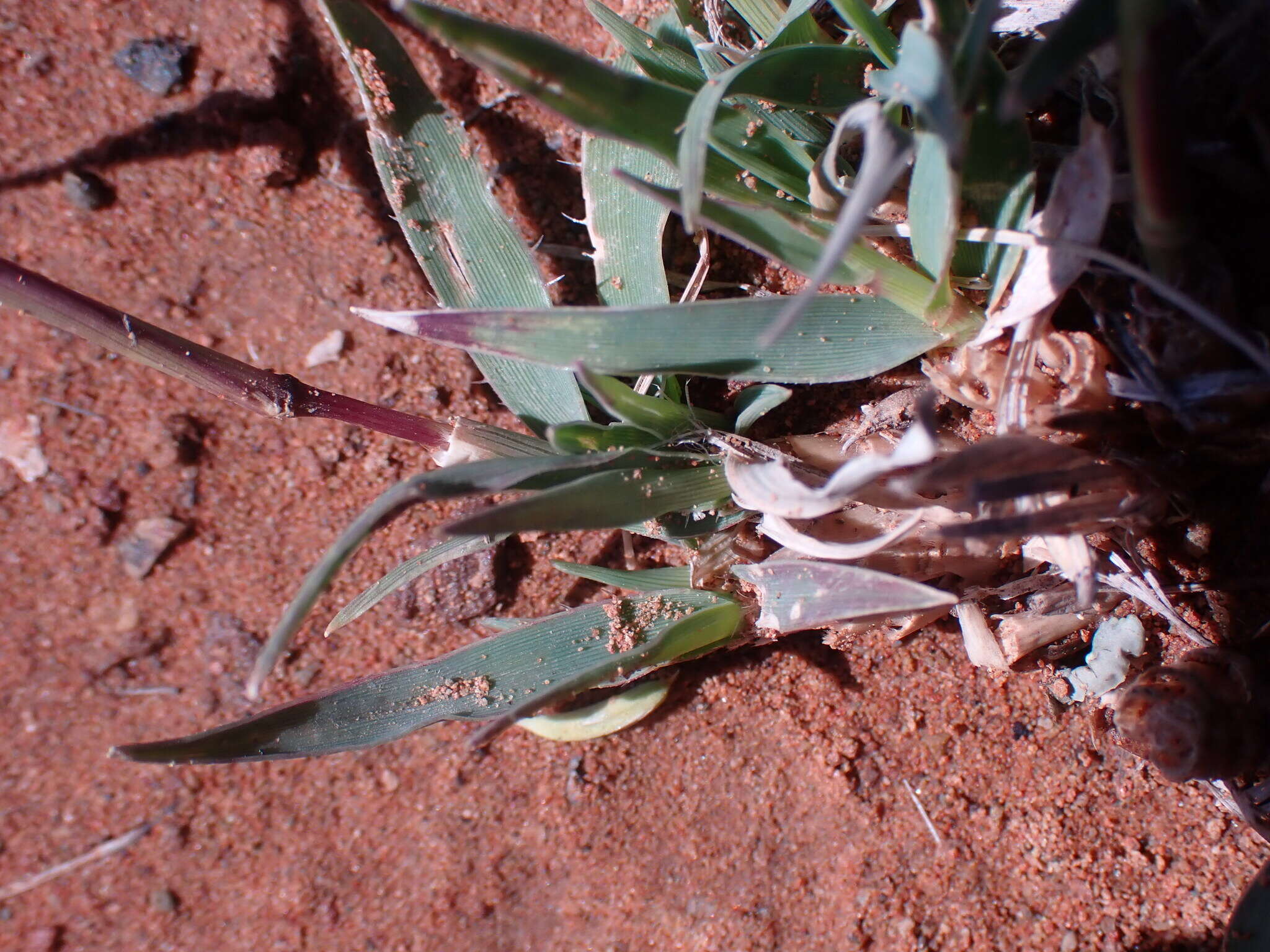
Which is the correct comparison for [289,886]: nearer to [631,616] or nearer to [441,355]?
[631,616]

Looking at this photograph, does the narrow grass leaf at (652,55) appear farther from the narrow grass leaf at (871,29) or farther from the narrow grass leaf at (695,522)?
the narrow grass leaf at (695,522)

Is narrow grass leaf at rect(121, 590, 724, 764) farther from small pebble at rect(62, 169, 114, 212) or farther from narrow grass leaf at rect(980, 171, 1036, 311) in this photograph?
small pebble at rect(62, 169, 114, 212)

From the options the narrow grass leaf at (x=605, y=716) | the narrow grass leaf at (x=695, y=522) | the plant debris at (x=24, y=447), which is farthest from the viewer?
the plant debris at (x=24, y=447)

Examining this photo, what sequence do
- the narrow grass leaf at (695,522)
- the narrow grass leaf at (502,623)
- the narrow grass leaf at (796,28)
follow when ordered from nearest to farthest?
the narrow grass leaf at (796,28) → the narrow grass leaf at (695,522) → the narrow grass leaf at (502,623)

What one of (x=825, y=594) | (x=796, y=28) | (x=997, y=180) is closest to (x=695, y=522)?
(x=825, y=594)

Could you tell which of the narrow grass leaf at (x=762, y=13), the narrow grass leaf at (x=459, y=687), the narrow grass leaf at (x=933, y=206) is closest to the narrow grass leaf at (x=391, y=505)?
the narrow grass leaf at (x=459, y=687)

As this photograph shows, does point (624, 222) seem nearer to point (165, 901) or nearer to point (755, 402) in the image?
point (755, 402)

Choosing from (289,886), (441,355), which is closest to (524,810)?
(289,886)
